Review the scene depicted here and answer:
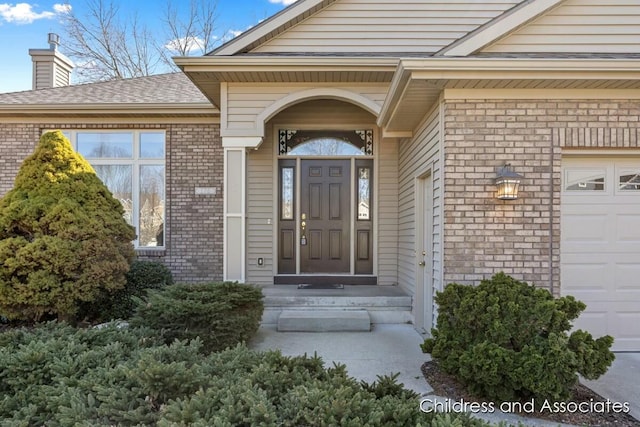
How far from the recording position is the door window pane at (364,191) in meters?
7.15

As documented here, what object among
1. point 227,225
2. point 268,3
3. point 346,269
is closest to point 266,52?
point 227,225

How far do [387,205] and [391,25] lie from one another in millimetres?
2795

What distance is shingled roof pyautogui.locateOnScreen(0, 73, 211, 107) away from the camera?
690 centimetres

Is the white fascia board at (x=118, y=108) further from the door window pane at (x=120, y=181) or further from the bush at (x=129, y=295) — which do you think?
the bush at (x=129, y=295)

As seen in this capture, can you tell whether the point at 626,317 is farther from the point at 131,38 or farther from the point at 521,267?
the point at 131,38

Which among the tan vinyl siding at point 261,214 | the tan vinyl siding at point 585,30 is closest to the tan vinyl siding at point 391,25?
the tan vinyl siding at point 585,30

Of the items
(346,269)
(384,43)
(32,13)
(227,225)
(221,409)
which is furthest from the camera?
(32,13)

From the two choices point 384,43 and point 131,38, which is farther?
point 131,38

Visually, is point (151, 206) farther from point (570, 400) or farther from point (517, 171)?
point (570, 400)

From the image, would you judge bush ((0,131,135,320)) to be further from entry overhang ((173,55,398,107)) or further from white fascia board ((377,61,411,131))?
white fascia board ((377,61,411,131))

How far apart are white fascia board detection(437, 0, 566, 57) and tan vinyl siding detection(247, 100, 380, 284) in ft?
9.48

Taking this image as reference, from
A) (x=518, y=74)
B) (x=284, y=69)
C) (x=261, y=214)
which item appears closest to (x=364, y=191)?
(x=261, y=214)

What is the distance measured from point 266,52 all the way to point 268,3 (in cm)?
1084

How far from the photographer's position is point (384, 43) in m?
6.09
